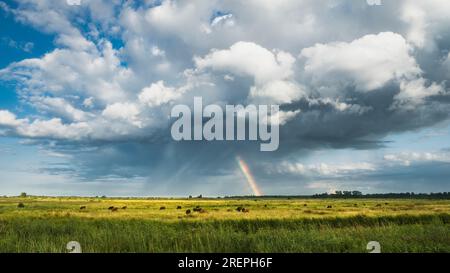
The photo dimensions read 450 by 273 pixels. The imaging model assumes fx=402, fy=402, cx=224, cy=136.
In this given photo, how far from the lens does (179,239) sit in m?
13.1

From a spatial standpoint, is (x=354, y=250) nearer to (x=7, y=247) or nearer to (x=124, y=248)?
(x=124, y=248)

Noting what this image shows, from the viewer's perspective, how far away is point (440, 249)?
34.7 feet
